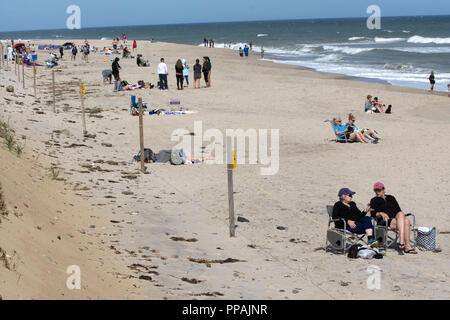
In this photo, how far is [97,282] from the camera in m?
6.12

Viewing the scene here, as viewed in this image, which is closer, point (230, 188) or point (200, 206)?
point (230, 188)

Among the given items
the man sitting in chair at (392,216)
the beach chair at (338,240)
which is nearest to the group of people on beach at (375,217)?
the man sitting in chair at (392,216)

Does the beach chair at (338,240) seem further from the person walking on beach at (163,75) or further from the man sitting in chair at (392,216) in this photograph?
the person walking on beach at (163,75)

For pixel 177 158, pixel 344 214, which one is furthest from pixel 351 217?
pixel 177 158

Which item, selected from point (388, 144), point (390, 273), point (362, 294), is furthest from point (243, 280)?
point (388, 144)

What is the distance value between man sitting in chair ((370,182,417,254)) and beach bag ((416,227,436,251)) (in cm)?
19

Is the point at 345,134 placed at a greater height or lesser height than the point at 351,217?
greater

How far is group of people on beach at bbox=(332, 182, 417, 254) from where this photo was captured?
805 centimetres

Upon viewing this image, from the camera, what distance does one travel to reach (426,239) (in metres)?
8.12

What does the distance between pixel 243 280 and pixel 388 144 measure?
377 inches

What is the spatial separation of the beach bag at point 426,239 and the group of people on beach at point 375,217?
169mm

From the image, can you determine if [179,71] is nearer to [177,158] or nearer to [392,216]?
[177,158]

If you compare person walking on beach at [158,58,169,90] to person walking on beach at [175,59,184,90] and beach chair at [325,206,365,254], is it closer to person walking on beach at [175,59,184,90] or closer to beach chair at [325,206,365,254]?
person walking on beach at [175,59,184,90]

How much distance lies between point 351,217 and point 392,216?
59 centimetres
